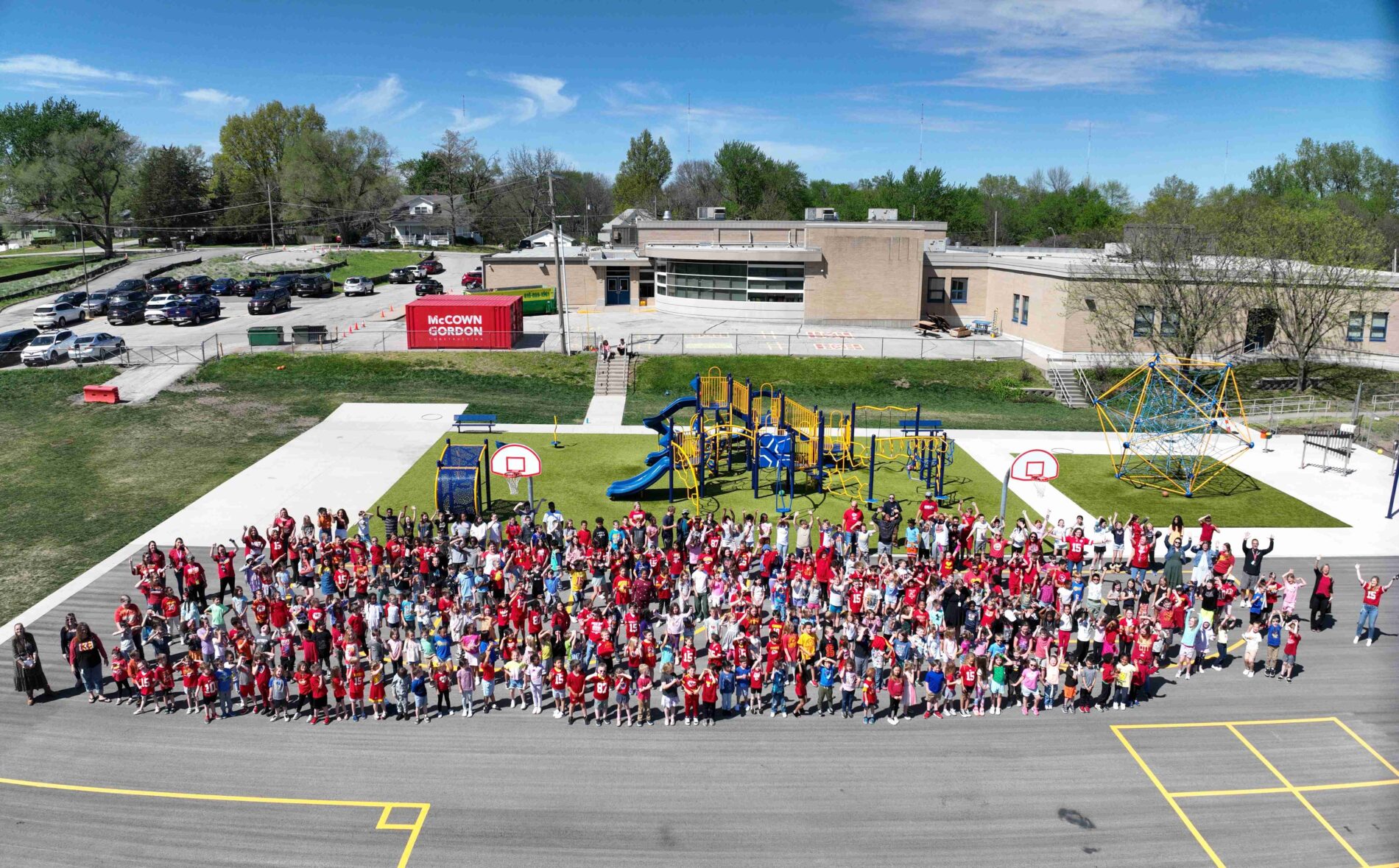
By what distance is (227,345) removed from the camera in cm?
4738

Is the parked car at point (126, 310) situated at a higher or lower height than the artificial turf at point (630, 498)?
higher

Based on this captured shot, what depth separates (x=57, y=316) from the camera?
52.8 metres

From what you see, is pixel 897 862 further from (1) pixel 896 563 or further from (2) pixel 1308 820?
(1) pixel 896 563

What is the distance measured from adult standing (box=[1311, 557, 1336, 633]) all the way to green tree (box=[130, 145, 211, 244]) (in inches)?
4362

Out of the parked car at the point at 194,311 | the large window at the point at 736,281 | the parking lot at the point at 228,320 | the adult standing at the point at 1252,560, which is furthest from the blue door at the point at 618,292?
the adult standing at the point at 1252,560

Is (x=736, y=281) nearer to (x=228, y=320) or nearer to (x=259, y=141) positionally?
(x=228, y=320)

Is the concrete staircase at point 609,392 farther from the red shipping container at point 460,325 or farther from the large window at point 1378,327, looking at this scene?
the large window at point 1378,327

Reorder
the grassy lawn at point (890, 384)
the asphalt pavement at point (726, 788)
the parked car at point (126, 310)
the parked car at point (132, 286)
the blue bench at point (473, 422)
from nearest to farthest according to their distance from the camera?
the asphalt pavement at point (726, 788)
the blue bench at point (473, 422)
the grassy lawn at point (890, 384)
the parked car at point (126, 310)
the parked car at point (132, 286)

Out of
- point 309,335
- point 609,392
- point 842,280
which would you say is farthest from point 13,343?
point 842,280

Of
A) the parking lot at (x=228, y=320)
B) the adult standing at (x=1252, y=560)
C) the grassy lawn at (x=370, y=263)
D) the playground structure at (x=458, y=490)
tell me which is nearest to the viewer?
the adult standing at (x=1252, y=560)

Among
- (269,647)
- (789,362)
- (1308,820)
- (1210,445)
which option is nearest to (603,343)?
(789,362)

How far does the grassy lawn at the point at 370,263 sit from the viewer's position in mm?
79875

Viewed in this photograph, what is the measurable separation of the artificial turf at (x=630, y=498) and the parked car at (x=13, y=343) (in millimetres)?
27968

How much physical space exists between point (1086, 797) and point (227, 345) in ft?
156
